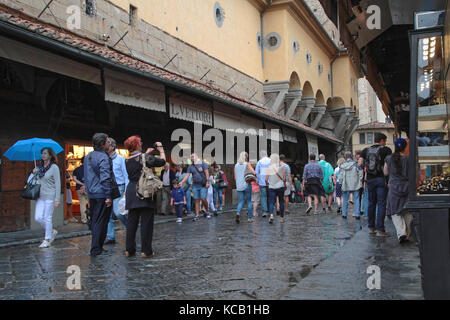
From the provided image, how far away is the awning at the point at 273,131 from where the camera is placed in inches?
714

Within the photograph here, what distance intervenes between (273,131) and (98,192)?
12907 millimetres

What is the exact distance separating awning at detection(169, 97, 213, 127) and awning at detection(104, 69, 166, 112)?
517mm

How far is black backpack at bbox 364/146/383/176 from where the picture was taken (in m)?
7.49

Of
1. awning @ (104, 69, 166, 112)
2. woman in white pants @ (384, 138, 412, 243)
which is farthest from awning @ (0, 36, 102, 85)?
woman in white pants @ (384, 138, 412, 243)

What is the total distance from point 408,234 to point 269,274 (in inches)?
122

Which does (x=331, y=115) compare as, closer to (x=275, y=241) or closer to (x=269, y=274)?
(x=275, y=241)

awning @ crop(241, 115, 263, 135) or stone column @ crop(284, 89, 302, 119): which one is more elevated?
stone column @ crop(284, 89, 302, 119)

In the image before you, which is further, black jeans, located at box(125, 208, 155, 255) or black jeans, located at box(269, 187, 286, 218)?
black jeans, located at box(269, 187, 286, 218)

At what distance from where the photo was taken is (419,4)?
6711 mm

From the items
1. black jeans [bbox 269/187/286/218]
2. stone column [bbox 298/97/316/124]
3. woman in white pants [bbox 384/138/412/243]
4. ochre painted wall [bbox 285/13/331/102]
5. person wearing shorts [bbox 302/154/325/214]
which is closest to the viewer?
woman in white pants [bbox 384/138/412/243]

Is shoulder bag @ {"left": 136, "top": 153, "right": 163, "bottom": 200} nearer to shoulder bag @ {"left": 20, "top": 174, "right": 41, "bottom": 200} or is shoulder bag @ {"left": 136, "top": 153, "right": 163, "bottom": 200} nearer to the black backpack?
shoulder bag @ {"left": 20, "top": 174, "right": 41, "bottom": 200}

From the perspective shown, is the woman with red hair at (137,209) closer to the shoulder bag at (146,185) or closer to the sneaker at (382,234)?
the shoulder bag at (146,185)

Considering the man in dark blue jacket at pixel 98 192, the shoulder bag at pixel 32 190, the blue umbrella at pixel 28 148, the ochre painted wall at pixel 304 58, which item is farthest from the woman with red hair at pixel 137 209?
the ochre painted wall at pixel 304 58

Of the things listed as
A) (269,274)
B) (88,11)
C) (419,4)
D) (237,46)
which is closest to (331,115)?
(237,46)
